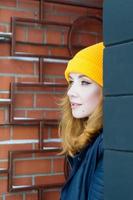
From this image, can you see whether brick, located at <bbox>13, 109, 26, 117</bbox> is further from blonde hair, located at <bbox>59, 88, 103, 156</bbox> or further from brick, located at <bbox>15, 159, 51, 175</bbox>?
blonde hair, located at <bbox>59, 88, 103, 156</bbox>

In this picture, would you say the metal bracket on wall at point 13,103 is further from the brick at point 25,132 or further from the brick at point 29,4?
the brick at point 29,4

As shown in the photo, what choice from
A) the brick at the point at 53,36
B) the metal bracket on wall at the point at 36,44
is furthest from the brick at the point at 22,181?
the brick at the point at 53,36

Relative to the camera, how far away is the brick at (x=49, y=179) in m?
2.31

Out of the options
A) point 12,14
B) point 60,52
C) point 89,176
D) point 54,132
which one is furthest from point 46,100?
point 89,176

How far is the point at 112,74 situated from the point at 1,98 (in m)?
1.47

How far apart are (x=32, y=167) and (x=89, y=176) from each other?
108 centimetres

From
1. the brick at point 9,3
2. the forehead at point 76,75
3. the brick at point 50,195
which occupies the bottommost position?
the brick at point 50,195

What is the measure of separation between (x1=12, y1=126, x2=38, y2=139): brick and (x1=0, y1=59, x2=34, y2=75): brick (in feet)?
1.06

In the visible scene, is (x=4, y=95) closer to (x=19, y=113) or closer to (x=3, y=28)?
(x=19, y=113)

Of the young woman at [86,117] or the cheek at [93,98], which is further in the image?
the cheek at [93,98]

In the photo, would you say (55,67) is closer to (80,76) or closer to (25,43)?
(25,43)

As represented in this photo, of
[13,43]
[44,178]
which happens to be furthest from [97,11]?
[44,178]

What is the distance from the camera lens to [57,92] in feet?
7.80

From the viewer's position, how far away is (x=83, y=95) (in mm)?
1428
